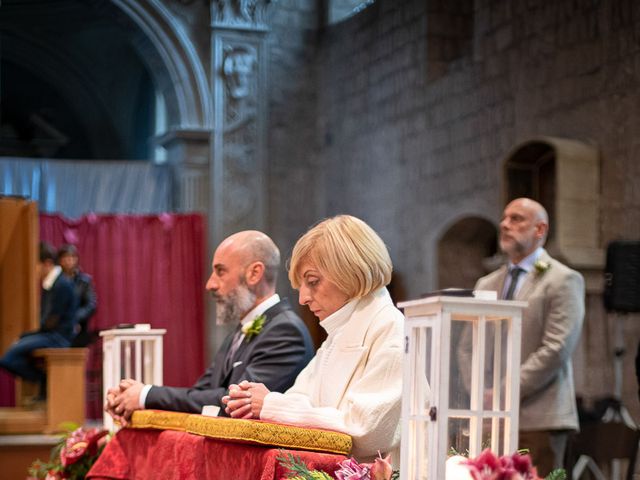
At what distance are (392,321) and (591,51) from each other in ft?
18.1

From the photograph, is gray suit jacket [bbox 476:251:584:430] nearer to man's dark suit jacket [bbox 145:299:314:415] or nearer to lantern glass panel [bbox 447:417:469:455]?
man's dark suit jacket [bbox 145:299:314:415]

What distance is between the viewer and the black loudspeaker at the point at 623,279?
6.38 metres

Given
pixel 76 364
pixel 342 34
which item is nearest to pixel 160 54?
pixel 342 34

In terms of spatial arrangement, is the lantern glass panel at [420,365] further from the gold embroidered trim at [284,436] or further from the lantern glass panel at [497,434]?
the gold embroidered trim at [284,436]

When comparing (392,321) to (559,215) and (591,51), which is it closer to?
(559,215)

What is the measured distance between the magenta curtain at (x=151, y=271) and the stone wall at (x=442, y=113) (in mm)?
1162

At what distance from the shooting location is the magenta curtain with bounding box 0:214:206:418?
11930 millimetres

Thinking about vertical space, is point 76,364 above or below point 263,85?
below

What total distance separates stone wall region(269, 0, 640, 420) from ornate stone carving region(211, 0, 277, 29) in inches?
11.6

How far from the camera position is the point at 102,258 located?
12.0 m

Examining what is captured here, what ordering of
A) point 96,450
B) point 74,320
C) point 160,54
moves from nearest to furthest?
point 96,450
point 74,320
point 160,54

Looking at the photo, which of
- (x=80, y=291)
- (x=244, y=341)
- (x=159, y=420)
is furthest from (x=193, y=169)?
(x=159, y=420)

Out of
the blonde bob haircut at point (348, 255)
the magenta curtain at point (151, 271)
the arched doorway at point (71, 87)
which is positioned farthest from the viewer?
the arched doorway at point (71, 87)

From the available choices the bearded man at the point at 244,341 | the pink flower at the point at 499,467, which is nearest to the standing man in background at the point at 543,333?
the bearded man at the point at 244,341
